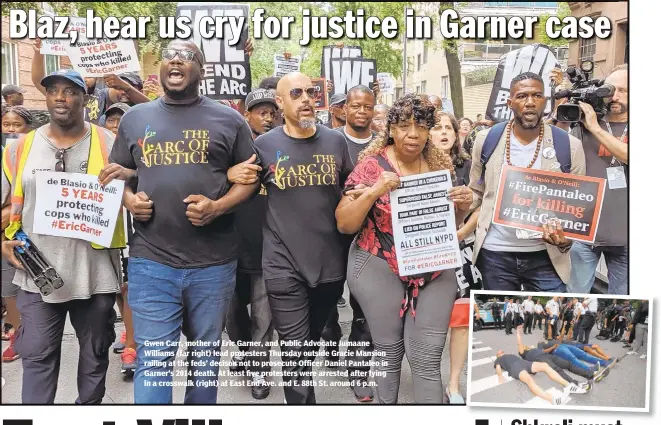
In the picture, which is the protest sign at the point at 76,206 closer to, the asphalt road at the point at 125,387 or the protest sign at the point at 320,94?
the asphalt road at the point at 125,387

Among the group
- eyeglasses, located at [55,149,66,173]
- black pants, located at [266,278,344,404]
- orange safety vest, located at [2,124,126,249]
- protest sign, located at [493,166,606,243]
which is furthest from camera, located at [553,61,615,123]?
eyeglasses, located at [55,149,66,173]

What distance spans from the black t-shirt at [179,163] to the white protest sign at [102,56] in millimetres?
331

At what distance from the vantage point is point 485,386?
13.2ft

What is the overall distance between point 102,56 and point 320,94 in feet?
4.30

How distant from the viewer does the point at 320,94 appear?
3998 millimetres

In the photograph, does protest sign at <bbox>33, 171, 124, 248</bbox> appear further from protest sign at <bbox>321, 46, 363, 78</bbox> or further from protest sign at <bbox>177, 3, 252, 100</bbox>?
protest sign at <bbox>321, 46, 363, 78</bbox>

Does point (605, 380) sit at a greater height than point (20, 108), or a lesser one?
lesser

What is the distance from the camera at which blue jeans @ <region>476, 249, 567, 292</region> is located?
4.01 meters

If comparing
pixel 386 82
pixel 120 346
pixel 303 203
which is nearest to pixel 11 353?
pixel 120 346

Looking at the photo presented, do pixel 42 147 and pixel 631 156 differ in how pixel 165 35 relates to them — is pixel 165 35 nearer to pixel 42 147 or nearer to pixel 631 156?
pixel 42 147

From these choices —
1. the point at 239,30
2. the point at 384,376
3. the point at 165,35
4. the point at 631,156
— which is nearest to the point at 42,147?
the point at 165,35

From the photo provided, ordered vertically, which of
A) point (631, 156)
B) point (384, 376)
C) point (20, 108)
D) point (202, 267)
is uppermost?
point (20, 108)

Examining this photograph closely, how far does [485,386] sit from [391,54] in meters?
2.10

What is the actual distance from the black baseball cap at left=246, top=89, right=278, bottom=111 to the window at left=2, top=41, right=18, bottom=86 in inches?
53.0
